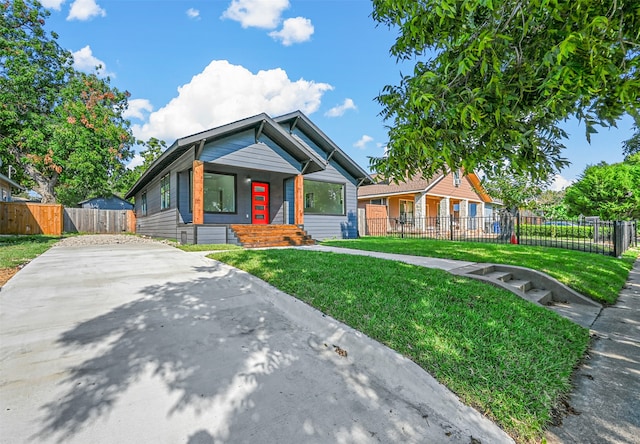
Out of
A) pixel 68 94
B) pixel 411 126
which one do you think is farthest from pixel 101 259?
pixel 68 94

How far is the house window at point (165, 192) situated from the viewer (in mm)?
12305

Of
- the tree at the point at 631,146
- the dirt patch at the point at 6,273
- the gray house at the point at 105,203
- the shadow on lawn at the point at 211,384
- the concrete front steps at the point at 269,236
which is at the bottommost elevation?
the shadow on lawn at the point at 211,384

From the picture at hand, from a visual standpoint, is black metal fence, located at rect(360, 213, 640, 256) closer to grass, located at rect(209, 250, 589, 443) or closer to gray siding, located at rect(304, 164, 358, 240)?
gray siding, located at rect(304, 164, 358, 240)

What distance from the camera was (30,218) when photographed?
15992 mm

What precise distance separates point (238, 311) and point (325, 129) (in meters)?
11.7

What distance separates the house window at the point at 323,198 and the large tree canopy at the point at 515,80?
10.6 meters

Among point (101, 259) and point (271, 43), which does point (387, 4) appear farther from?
point (271, 43)

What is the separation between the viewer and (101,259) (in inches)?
261

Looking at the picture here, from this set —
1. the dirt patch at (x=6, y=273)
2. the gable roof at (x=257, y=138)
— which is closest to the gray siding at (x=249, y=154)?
the gable roof at (x=257, y=138)

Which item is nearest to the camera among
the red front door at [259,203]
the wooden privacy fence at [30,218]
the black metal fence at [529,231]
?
the black metal fence at [529,231]

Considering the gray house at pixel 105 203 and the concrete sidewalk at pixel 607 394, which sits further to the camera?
the gray house at pixel 105 203

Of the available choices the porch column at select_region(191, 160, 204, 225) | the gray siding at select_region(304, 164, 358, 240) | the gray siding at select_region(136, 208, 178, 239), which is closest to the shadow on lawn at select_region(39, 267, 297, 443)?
the porch column at select_region(191, 160, 204, 225)

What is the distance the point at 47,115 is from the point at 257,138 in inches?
782

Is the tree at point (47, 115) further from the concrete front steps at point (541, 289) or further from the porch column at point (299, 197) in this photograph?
the concrete front steps at point (541, 289)
